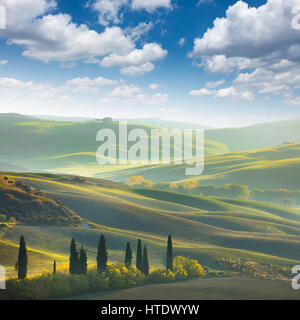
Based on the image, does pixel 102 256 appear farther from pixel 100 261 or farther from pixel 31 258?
pixel 31 258

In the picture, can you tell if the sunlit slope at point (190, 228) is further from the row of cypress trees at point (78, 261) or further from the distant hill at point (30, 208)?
the row of cypress trees at point (78, 261)

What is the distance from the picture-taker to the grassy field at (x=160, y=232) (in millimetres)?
66125

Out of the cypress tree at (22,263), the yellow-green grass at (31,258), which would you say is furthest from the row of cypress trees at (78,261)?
the yellow-green grass at (31,258)

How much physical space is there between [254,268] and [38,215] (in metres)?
42.6

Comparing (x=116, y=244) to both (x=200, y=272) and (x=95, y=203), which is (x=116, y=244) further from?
(x=95, y=203)

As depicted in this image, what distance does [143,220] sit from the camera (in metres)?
86.6

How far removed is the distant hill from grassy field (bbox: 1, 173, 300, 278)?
4.10 meters

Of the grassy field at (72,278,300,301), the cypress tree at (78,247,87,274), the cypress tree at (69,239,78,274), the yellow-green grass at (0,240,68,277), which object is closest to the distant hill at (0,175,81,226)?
the yellow-green grass at (0,240,68,277)

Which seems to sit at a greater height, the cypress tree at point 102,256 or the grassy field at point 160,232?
the cypress tree at point 102,256

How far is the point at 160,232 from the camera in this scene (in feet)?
268

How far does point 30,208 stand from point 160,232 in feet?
90.1

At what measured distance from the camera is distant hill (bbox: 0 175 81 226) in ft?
247

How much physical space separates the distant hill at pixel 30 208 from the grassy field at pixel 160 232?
4096mm
